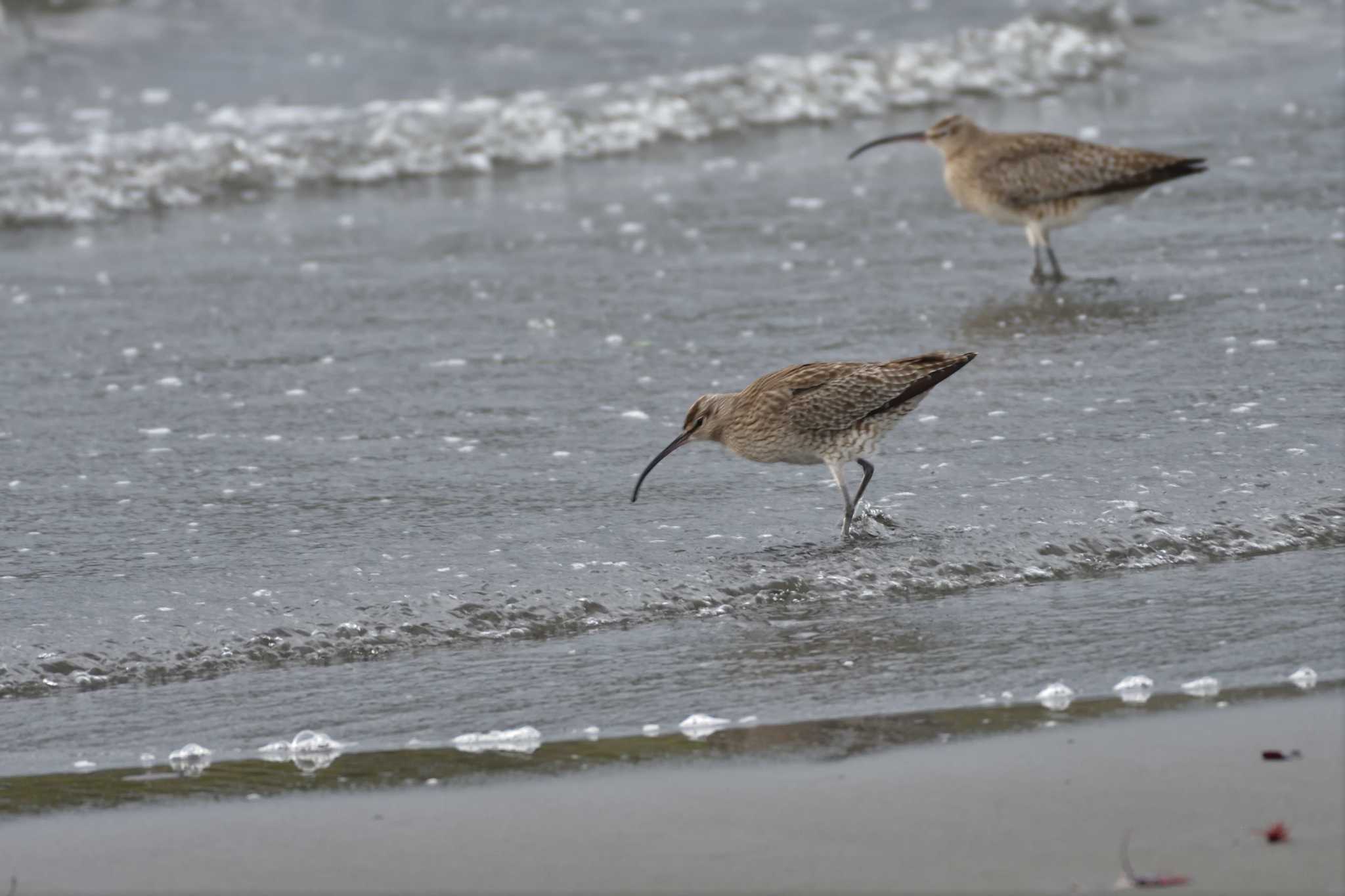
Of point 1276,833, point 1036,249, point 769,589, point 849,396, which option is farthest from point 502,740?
point 1036,249

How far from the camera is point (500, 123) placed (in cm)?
1655

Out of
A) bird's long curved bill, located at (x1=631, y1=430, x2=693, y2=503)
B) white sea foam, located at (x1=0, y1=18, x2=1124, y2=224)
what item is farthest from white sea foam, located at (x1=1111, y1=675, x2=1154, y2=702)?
white sea foam, located at (x1=0, y1=18, x2=1124, y2=224)

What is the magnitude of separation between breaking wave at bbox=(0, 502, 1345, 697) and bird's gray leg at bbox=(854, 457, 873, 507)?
0.72ft

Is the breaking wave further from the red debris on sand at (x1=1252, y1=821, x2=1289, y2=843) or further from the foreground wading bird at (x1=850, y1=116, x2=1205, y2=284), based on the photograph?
the foreground wading bird at (x1=850, y1=116, x2=1205, y2=284)

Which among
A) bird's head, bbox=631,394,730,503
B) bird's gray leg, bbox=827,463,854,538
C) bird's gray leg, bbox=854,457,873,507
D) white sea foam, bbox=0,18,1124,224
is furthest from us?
white sea foam, bbox=0,18,1124,224

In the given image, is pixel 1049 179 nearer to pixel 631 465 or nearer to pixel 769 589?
pixel 631 465

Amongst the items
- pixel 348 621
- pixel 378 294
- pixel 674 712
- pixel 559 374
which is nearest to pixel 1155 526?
pixel 674 712

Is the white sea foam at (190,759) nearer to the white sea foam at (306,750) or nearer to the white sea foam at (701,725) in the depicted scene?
the white sea foam at (306,750)

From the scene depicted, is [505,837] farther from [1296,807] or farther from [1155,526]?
[1155,526]

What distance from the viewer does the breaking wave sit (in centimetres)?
608

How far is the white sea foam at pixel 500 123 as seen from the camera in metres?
14.9

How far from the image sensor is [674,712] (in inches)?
217

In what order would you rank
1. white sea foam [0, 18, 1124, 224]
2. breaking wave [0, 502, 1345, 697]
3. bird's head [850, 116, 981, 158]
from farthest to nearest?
white sea foam [0, 18, 1124, 224]
bird's head [850, 116, 981, 158]
breaking wave [0, 502, 1345, 697]

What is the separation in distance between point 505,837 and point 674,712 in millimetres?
923
